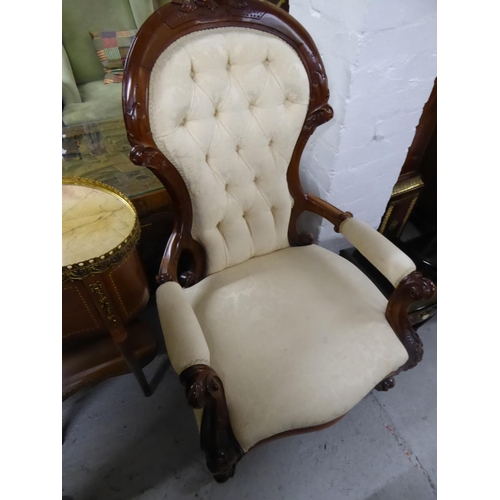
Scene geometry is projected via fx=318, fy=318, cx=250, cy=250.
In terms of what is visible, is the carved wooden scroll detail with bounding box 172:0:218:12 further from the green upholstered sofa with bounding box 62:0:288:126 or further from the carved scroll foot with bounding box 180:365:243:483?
the green upholstered sofa with bounding box 62:0:288:126

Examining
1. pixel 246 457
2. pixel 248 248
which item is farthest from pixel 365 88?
pixel 246 457

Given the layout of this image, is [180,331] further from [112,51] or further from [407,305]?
[112,51]

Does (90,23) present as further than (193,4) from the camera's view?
Yes

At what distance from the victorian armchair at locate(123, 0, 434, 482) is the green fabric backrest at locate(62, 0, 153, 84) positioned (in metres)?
1.25

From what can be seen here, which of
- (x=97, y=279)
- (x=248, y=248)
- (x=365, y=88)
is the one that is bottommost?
(x=248, y=248)

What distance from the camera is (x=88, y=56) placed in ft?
5.66

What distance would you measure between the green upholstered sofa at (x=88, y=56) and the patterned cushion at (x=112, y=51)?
0.03m

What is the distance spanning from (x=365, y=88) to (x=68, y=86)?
4.88ft

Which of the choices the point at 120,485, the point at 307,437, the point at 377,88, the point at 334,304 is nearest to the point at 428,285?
the point at 334,304

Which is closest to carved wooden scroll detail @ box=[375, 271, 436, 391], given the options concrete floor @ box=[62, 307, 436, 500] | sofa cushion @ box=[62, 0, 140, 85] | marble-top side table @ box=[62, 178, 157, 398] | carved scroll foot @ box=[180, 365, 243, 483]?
concrete floor @ box=[62, 307, 436, 500]

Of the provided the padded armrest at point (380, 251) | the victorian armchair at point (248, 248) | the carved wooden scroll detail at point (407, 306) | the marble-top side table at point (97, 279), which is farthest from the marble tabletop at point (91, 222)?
the carved wooden scroll detail at point (407, 306)

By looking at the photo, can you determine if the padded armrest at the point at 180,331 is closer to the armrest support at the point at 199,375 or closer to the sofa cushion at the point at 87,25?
the armrest support at the point at 199,375

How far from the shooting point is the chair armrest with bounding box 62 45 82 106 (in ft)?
5.23

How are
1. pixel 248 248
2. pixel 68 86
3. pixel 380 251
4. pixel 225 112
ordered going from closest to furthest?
1. pixel 225 112
2. pixel 380 251
3. pixel 248 248
4. pixel 68 86
